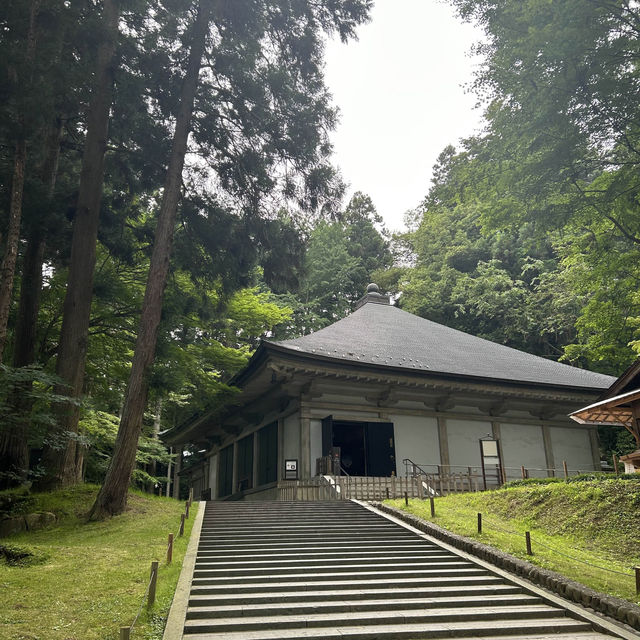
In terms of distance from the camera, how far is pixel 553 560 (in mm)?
8648

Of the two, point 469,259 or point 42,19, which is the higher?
point 469,259

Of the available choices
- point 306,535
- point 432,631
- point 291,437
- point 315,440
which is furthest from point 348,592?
point 291,437

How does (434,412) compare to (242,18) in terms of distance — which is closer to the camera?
(242,18)

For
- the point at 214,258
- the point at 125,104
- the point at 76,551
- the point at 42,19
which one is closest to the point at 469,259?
the point at 214,258

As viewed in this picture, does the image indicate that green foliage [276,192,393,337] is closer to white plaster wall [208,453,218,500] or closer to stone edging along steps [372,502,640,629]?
white plaster wall [208,453,218,500]

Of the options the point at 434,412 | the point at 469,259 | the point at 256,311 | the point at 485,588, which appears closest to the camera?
the point at 485,588

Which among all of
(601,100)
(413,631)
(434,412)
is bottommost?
(413,631)

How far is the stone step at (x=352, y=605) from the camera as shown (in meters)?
6.42

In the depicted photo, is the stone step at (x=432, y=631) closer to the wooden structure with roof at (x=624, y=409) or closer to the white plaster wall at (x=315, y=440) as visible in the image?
the wooden structure with roof at (x=624, y=409)

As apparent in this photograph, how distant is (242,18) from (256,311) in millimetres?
10737

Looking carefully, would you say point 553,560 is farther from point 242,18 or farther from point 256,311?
point 256,311

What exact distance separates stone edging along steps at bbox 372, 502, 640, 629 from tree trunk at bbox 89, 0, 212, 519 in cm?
620

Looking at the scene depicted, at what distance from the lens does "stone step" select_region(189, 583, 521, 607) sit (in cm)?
678

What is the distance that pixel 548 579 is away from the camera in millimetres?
7656
